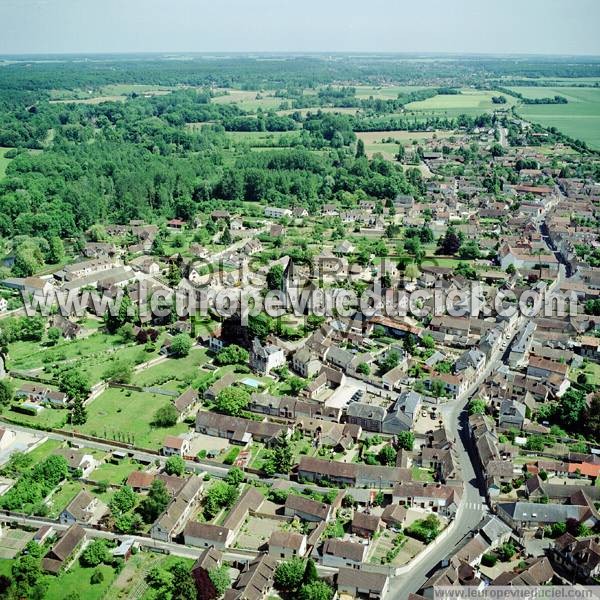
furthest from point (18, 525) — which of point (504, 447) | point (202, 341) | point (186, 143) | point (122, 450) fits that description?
point (186, 143)

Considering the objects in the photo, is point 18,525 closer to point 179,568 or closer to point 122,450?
point 122,450

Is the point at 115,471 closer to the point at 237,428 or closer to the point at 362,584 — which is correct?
the point at 237,428

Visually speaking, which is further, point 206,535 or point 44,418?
point 44,418

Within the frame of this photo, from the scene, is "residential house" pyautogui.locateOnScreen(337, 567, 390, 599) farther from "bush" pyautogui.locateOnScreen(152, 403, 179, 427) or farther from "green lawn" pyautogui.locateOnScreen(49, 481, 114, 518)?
"bush" pyautogui.locateOnScreen(152, 403, 179, 427)

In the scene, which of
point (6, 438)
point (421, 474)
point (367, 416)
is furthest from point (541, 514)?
point (6, 438)

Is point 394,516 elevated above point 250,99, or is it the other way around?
point 250,99

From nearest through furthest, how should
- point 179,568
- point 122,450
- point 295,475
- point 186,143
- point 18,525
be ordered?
point 179,568
point 18,525
point 295,475
point 122,450
point 186,143
